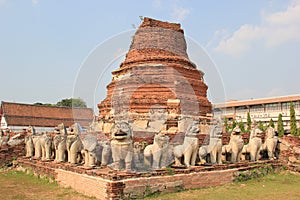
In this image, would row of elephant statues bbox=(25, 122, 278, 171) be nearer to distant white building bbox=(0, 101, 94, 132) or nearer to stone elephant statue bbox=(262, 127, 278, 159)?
stone elephant statue bbox=(262, 127, 278, 159)

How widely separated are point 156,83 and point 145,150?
27.3 ft

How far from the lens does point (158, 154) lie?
7.60 m

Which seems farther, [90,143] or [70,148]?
[70,148]

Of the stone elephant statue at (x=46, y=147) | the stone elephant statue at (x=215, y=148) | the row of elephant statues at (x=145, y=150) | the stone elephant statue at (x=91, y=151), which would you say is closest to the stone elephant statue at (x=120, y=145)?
the row of elephant statues at (x=145, y=150)

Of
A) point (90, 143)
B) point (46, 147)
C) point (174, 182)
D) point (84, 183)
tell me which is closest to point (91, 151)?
point (90, 143)

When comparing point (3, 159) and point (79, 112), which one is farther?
point (79, 112)

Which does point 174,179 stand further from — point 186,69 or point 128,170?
point 186,69

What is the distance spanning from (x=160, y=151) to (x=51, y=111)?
3175 centimetres

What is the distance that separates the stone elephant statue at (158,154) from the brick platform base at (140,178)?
1.34 feet

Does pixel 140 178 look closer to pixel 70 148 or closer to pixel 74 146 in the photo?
pixel 74 146

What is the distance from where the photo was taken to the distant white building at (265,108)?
36.4 m

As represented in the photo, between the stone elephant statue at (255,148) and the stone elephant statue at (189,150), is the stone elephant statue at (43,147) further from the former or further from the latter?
the stone elephant statue at (255,148)

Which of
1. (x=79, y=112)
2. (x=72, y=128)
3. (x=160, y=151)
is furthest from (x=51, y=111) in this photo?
(x=160, y=151)

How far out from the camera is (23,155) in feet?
42.5
